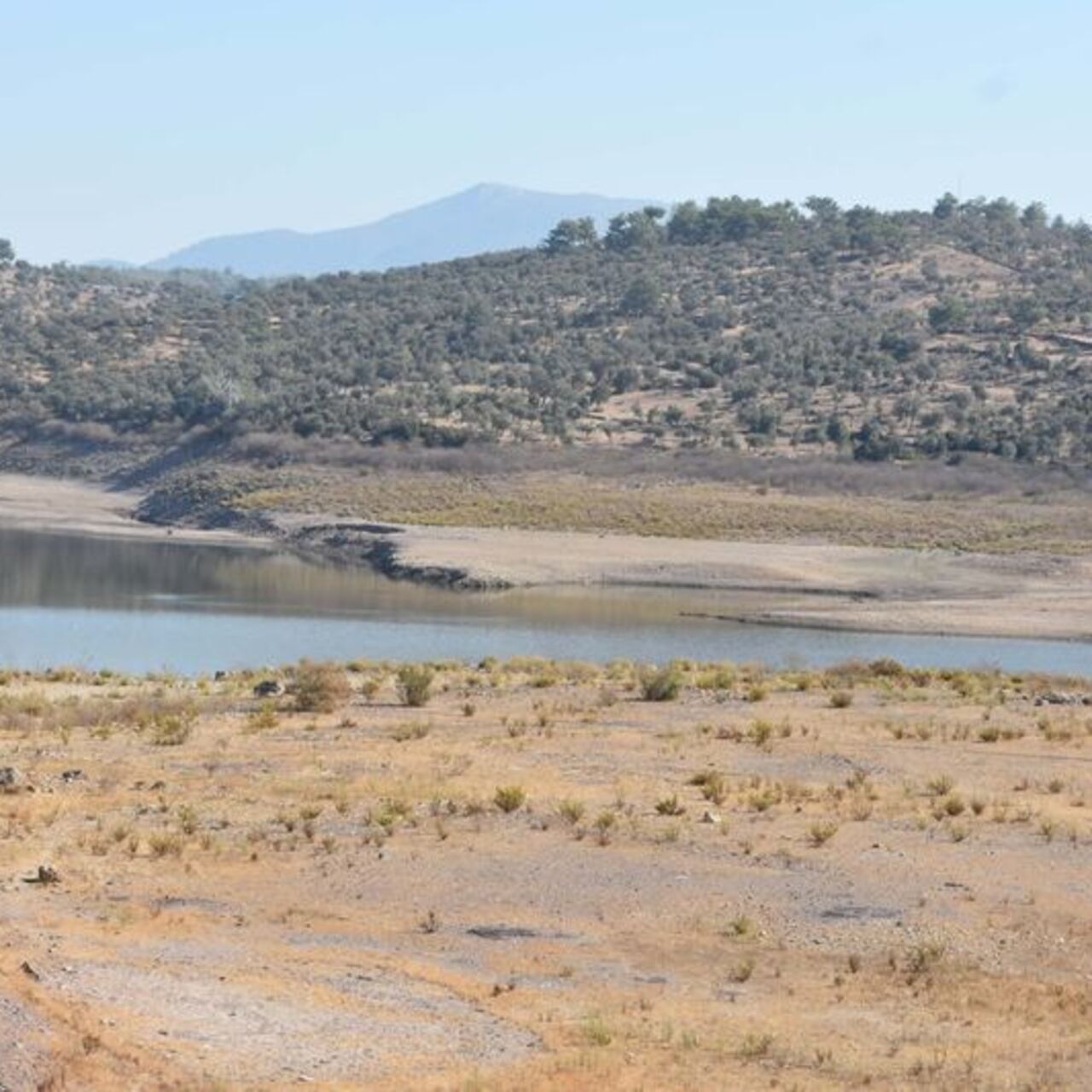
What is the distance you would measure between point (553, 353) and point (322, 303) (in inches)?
1187

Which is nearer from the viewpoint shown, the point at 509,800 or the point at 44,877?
the point at 44,877

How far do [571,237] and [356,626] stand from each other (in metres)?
117

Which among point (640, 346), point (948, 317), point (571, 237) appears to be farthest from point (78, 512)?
point (571, 237)

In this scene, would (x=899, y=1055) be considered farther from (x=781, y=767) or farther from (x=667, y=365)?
(x=667, y=365)

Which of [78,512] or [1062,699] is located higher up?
[1062,699]

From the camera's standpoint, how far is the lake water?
47844mm

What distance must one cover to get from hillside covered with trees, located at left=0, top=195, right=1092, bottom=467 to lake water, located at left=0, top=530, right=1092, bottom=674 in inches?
1227

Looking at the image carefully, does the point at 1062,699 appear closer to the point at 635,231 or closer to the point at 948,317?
the point at 948,317

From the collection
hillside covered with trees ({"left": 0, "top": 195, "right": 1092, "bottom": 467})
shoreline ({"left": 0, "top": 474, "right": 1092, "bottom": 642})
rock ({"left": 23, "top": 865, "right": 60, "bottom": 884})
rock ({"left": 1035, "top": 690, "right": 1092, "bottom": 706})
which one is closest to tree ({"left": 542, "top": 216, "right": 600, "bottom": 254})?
hillside covered with trees ({"left": 0, "top": 195, "right": 1092, "bottom": 467})

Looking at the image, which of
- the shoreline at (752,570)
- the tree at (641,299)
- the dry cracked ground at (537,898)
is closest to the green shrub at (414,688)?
the dry cracked ground at (537,898)

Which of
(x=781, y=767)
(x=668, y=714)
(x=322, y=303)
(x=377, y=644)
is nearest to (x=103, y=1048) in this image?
(x=781, y=767)

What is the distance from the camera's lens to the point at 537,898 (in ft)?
66.2

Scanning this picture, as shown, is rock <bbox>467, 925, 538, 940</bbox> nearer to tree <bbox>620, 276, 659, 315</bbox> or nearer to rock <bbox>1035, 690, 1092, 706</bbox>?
rock <bbox>1035, 690, 1092, 706</bbox>

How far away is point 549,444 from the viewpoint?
96750 mm
